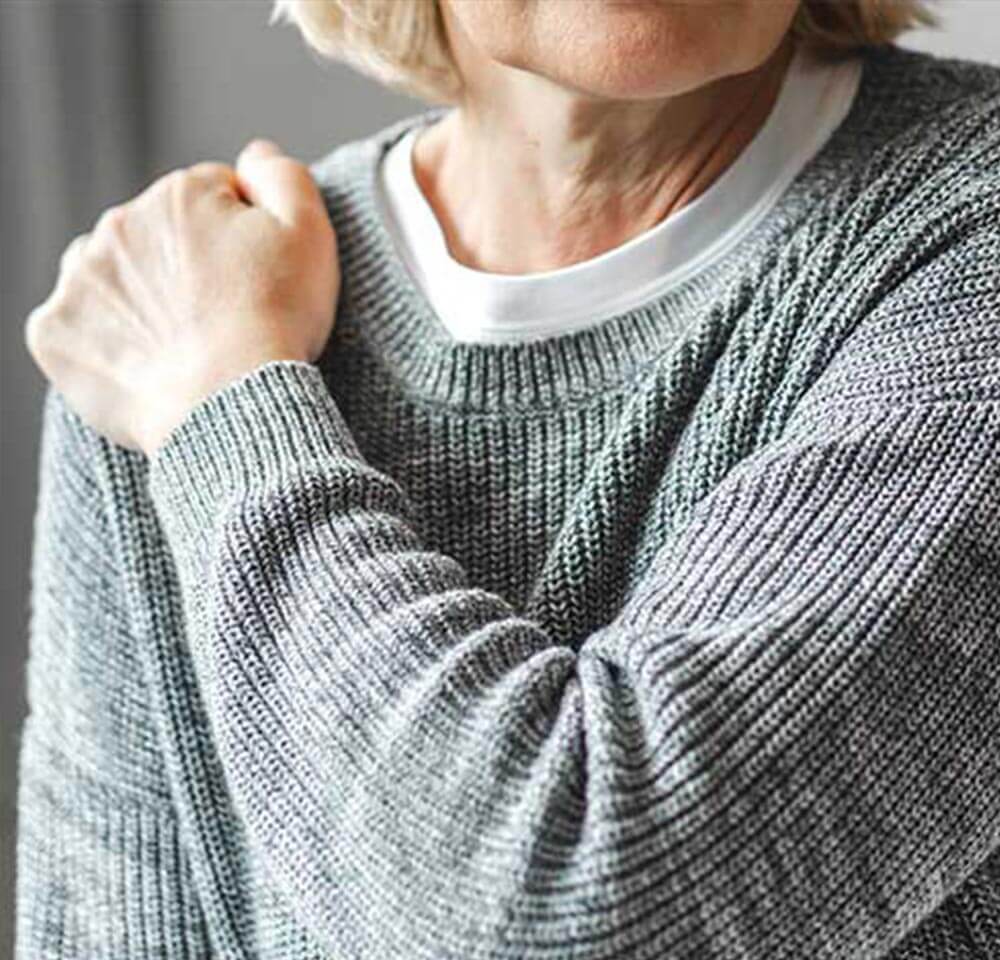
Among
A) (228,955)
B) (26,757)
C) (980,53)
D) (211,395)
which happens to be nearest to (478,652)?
(211,395)

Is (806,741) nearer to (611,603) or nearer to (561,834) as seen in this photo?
(561,834)

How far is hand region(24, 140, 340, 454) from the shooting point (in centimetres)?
122

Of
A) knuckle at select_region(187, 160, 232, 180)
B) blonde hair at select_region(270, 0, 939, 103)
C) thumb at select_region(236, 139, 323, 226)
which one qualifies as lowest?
thumb at select_region(236, 139, 323, 226)

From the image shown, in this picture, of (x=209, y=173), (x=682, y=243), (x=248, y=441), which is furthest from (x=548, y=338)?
(x=209, y=173)

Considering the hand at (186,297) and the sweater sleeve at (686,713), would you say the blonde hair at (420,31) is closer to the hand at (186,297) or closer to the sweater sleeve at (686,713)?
the hand at (186,297)

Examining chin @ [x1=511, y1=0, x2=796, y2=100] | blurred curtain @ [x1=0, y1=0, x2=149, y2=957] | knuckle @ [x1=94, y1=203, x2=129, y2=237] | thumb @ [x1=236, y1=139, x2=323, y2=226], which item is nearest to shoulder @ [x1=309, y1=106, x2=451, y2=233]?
thumb @ [x1=236, y1=139, x2=323, y2=226]

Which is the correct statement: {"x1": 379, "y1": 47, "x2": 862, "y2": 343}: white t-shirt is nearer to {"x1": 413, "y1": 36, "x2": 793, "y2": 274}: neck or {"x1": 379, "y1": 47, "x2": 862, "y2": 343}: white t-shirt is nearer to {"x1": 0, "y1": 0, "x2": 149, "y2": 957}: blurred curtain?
{"x1": 413, "y1": 36, "x2": 793, "y2": 274}: neck

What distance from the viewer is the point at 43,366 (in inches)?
52.6

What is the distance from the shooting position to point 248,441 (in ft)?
3.69

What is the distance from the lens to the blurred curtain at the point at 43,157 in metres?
1.76

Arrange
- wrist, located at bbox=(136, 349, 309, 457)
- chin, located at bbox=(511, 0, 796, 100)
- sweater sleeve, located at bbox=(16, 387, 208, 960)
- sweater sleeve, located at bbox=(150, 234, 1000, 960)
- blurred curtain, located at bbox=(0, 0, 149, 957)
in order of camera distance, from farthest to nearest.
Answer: blurred curtain, located at bbox=(0, 0, 149, 957) < sweater sleeve, located at bbox=(16, 387, 208, 960) < wrist, located at bbox=(136, 349, 309, 457) < chin, located at bbox=(511, 0, 796, 100) < sweater sleeve, located at bbox=(150, 234, 1000, 960)

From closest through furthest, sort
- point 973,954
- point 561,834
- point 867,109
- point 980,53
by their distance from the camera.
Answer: point 561,834, point 973,954, point 867,109, point 980,53

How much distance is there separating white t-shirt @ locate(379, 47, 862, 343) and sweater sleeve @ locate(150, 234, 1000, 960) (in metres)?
0.16

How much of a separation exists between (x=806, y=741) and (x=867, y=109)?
0.43 metres
